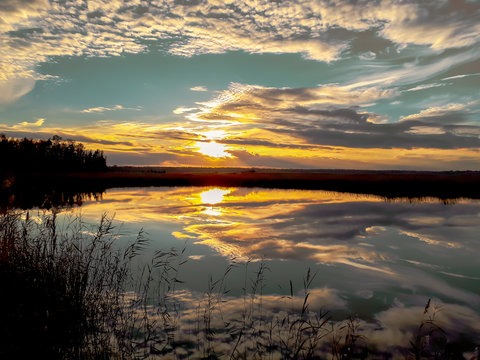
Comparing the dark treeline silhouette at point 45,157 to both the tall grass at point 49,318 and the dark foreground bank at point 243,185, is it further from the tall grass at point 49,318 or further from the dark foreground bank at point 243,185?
the tall grass at point 49,318

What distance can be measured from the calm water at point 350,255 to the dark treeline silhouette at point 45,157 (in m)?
88.3

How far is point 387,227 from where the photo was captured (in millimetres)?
19031

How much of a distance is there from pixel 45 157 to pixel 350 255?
112 m

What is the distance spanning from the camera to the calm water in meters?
8.02

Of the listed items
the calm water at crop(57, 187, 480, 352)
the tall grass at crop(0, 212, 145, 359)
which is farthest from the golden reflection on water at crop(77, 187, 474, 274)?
the tall grass at crop(0, 212, 145, 359)

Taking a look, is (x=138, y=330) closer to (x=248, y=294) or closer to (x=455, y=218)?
(x=248, y=294)

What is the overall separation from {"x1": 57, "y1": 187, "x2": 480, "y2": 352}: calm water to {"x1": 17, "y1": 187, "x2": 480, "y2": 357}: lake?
0.04m

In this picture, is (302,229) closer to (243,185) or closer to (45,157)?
(243,185)

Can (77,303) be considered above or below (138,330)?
above

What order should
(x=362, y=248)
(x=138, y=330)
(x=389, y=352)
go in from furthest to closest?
(x=362, y=248)
(x=138, y=330)
(x=389, y=352)

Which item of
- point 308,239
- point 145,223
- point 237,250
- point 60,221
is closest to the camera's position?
point 237,250

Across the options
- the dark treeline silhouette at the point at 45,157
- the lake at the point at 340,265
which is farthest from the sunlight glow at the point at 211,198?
the dark treeline silhouette at the point at 45,157

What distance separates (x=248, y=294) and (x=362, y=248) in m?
7.91

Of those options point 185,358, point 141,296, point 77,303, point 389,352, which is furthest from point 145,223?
point 389,352
